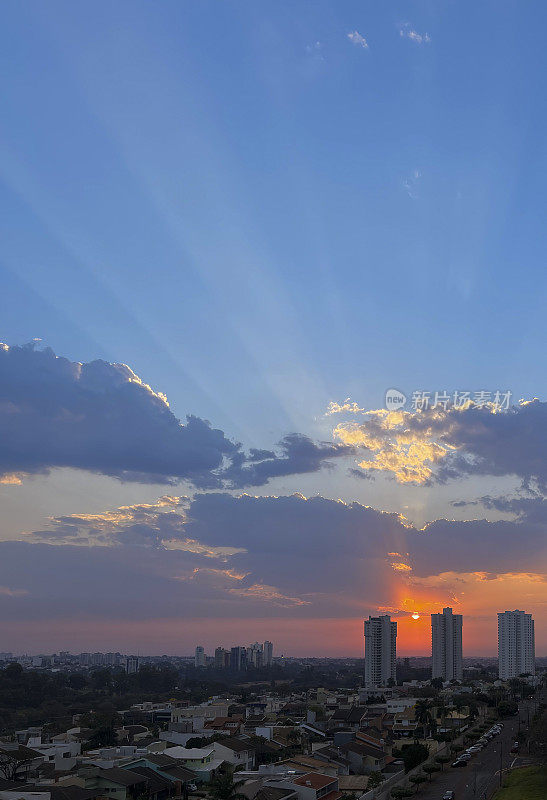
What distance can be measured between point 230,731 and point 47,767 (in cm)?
1442

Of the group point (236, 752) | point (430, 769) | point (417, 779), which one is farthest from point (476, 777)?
point (236, 752)

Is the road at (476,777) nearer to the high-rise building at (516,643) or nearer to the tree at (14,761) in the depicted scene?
the tree at (14,761)

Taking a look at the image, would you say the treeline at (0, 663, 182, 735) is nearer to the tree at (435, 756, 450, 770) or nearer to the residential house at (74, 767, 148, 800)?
the residential house at (74, 767, 148, 800)

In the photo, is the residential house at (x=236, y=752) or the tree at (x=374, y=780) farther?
the residential house at (x=236, y=752)

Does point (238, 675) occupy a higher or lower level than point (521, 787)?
lower

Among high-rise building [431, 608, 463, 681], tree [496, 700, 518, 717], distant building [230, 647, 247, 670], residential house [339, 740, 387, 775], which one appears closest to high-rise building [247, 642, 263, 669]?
distant building [230, 647, 247, 670]

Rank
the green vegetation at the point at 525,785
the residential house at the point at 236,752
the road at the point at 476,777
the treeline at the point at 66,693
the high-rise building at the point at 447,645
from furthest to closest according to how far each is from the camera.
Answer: the high-rise building at the point at 447,645 < the treeline at the point at 66,693 < the residential house at the point at 236,752 < the road at the point at 476,777 < the green vegetation at the point at 525,785

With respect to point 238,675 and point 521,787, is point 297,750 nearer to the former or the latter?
point 521,787

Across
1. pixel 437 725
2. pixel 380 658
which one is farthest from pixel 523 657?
pixel 437 725

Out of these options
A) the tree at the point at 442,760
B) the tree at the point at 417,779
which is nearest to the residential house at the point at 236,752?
the tree at the point at 417,779

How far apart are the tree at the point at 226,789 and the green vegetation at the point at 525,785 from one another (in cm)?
1027

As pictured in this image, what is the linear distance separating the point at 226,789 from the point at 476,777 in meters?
13.2

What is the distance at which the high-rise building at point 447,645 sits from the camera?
124 meters

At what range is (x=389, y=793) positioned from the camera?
32312 mm
